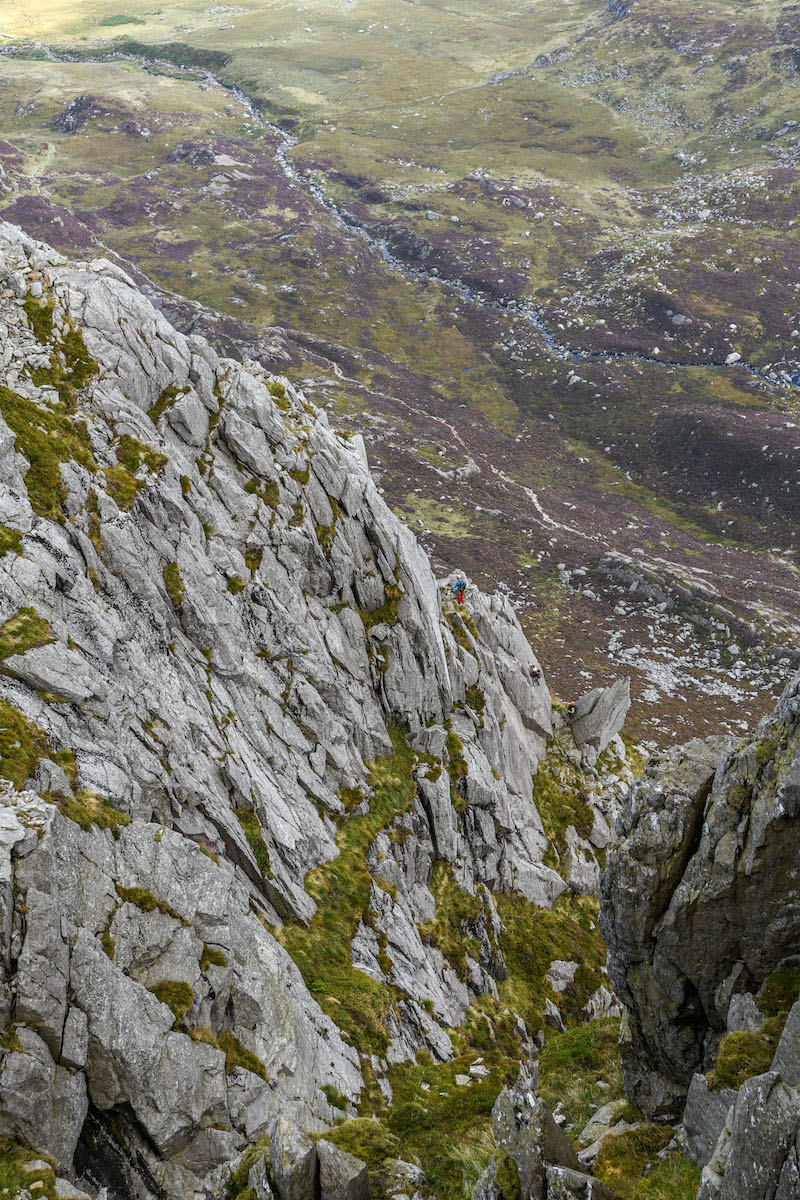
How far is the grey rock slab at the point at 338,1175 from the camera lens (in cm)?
1221

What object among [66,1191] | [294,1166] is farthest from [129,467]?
[294,1166]

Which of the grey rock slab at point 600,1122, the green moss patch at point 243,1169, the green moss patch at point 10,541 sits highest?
the green moss patch at point 10,541

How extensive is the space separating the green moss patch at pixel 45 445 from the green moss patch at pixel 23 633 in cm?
431

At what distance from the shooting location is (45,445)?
78.1 ft

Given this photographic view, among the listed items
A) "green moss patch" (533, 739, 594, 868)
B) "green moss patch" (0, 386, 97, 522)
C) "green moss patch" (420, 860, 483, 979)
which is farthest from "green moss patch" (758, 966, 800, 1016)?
"green moss patch" (533, 739, 594, 868)

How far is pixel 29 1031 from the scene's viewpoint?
12953mm

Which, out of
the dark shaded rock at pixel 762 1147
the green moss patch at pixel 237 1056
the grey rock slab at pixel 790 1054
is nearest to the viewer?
the dark shaded rock at pixel 762 1147

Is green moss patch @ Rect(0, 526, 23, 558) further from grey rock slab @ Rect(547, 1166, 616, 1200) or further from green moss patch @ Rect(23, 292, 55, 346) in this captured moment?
grey rock slab @ Rect(547, 1166, 616, 1200)

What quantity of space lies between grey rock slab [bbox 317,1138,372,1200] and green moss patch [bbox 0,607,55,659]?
12956mm

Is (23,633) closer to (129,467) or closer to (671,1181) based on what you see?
(129,467)

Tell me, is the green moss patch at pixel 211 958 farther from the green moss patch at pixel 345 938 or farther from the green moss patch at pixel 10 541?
the green moss patch at pixel 10 541

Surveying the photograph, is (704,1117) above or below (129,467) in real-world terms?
below

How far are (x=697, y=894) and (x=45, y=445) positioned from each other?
22857 millimetres

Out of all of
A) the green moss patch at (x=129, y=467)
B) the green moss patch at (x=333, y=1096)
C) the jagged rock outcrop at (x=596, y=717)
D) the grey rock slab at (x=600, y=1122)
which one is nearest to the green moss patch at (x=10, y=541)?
the green moss patch at (x=129, y=467)
